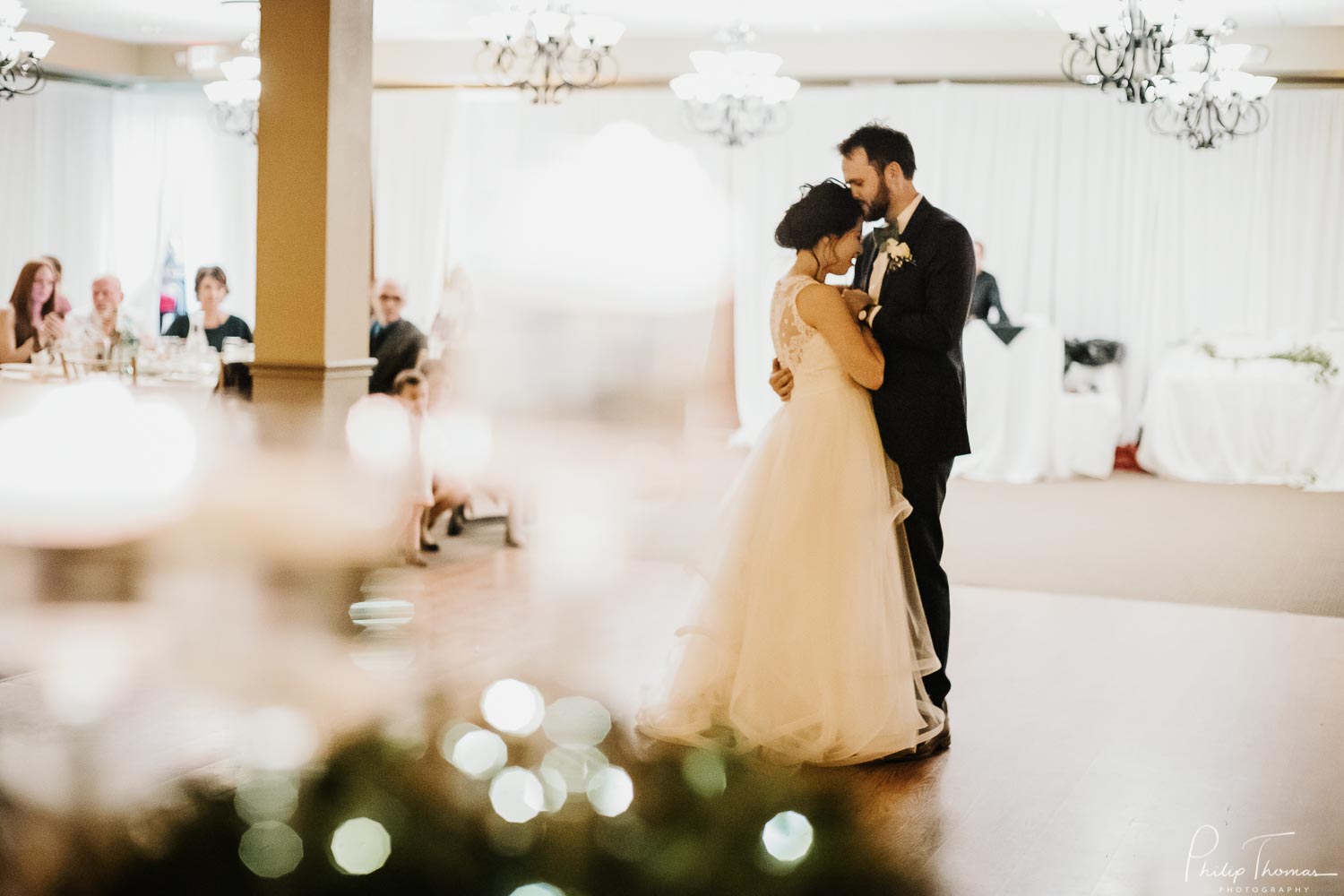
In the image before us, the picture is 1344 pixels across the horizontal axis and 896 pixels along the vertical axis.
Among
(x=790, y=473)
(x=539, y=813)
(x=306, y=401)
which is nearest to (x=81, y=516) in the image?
(x=306, y=401)

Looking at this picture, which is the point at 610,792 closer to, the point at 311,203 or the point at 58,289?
the point at 311,203

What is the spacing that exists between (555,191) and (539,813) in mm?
11638

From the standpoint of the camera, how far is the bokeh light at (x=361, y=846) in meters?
0.73

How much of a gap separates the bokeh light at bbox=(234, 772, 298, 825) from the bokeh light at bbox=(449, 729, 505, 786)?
0.11 meters

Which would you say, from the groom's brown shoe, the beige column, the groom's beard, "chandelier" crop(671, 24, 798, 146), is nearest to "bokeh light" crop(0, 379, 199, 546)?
the beige column

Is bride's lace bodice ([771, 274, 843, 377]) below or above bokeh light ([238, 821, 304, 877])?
above

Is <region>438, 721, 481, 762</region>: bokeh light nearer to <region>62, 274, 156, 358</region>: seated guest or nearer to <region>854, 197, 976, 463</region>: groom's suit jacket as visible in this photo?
<region>854, 197, 976, 463</region>: groom's suit jacket

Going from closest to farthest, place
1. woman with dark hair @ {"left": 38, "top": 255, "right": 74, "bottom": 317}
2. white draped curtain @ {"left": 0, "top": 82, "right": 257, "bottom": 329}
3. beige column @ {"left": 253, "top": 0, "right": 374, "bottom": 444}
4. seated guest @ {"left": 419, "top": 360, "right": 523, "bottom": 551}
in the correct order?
beige column @ {"left": 253, "top": 0, "right": 374, "bottom": 444}, seated guest @ {"left": 419, "top": 360, "right": 523, "bottom": 551}, woman with dark hair @ {"left": 38, "top": 255, "right": 74, "bottom": 317}, white draped curtain @ {"left": 0, "top": 82, "right": 257, "bottom": 329}

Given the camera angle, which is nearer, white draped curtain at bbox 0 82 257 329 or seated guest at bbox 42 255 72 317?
seated guest at bbox 42 255 72 317

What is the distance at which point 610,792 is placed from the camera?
86 centimetres

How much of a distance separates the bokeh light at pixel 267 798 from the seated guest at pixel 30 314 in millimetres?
6004

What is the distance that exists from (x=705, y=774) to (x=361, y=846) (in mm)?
236

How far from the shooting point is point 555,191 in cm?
1212

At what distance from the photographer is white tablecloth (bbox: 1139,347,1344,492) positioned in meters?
8.91
